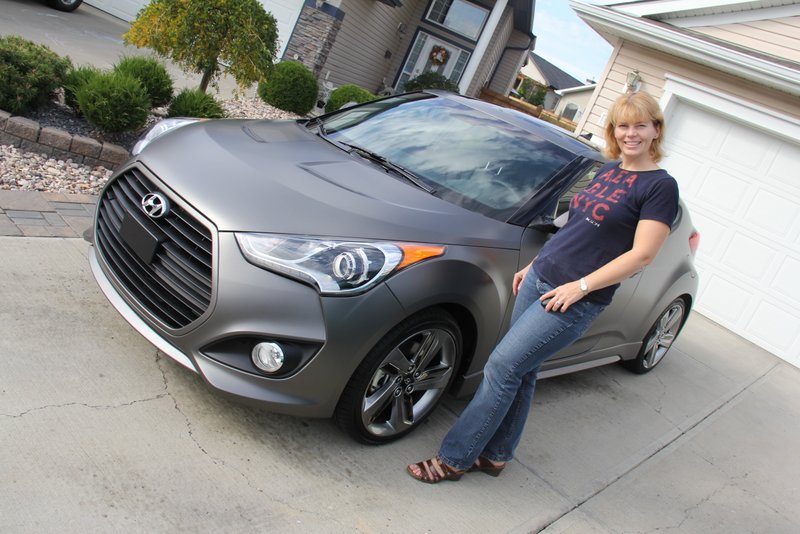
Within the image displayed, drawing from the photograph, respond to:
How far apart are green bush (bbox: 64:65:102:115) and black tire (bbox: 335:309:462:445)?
4046 mm

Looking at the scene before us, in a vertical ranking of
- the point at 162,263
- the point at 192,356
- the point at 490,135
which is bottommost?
the point at 192,356

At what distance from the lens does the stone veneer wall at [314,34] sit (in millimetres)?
14141

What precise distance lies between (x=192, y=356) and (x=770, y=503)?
132 inches

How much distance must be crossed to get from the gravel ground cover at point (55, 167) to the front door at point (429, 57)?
16.9 metres

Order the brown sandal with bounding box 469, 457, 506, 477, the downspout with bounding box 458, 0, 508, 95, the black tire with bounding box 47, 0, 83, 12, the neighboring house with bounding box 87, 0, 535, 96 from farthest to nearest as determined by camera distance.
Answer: the downspout with bounding box 458, 0, 508, 95 < the neighboring house with bounding box 87, 0, 535, 96 < the black tire with bounding box 47, 0, 83, 12 < the brown sandal with bounding box 469, 457, 506, 477

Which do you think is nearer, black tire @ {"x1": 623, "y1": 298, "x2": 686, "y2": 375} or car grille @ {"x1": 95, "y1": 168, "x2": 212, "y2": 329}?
car grille @ {"x1": 95, "y1": 168, "x2": 212, "y2": 329}

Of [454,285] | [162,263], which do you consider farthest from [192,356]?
[454,285]

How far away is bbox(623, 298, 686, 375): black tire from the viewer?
15.6 ft

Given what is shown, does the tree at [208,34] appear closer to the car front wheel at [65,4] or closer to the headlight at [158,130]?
the headlight at [158,130]

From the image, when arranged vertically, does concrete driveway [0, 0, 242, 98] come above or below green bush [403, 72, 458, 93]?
below

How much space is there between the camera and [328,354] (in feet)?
8.25

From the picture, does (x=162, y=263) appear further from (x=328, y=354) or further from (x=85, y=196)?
(x=85, y=196)

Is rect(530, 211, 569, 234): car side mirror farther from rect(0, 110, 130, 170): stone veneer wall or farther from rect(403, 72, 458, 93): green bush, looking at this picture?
rect(403, 72, 458, 93): green bush

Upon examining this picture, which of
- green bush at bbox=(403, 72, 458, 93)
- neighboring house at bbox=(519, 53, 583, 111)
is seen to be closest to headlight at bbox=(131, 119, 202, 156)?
Result: green bush at bbox=(403, 72, 458, 93)
